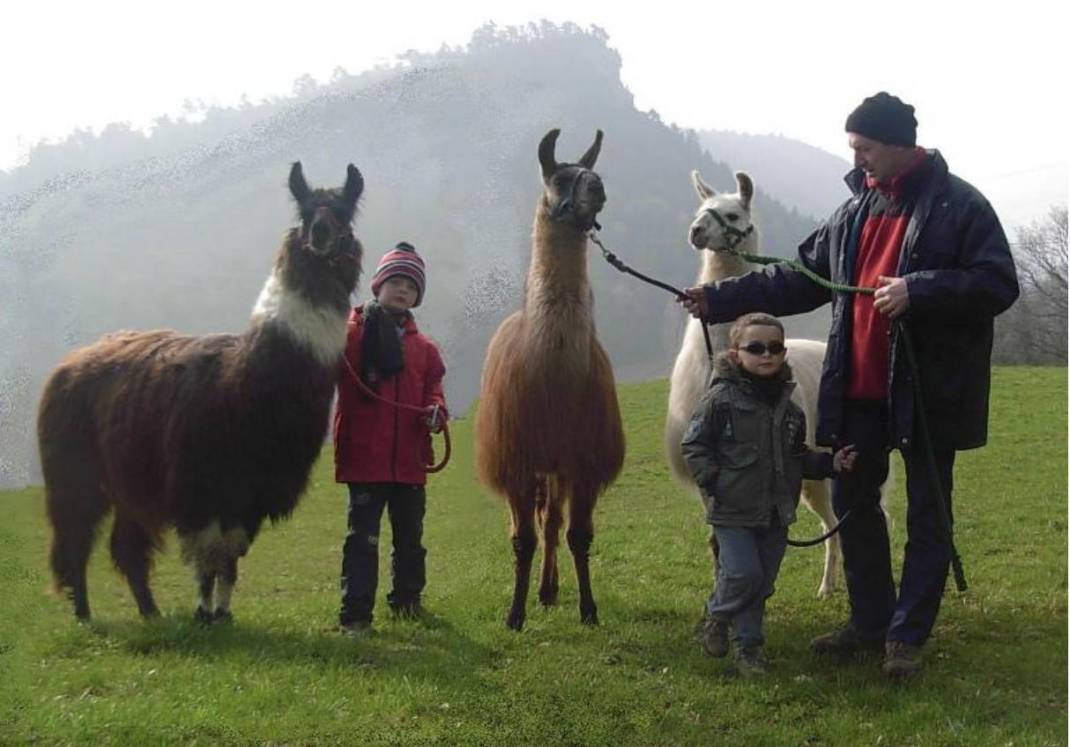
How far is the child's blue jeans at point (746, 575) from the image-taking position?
412 centimetres

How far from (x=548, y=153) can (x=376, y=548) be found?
7.43ft

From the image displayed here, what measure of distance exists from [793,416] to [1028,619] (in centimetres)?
202

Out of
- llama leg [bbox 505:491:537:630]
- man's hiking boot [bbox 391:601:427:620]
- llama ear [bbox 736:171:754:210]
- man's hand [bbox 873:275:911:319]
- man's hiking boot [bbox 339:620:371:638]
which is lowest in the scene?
man's hiking boot [bbox 391:601:427:620]

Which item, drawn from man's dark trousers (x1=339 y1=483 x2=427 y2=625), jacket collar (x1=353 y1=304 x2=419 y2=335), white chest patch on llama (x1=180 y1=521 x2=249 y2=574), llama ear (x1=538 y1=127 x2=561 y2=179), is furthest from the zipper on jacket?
llama ear (x1=538 y1=127 x2=561 y2=179)

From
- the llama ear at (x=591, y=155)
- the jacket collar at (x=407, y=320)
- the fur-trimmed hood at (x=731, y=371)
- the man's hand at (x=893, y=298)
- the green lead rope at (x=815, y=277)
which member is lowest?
the fur-trimmed hood at (x=731, y=371)

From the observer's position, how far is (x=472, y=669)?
13.9 ft

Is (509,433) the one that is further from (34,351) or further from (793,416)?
(34,351)

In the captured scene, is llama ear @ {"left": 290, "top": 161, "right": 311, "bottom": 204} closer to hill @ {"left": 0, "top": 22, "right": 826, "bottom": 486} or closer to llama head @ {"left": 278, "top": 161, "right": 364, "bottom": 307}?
llama head @ {"left": 278, "top": 161, "right": 364, "bottom": 307}

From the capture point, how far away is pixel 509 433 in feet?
17.3

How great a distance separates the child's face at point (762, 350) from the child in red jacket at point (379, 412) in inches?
65.5

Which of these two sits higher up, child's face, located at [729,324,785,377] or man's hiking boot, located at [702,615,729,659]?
child's face, located at [729,324,785,377]

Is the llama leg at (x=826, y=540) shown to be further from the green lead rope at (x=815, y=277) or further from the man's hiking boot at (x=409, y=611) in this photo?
the man's hiking boot at (x=409, y=611)

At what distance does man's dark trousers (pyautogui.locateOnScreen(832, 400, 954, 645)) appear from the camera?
3.90 m

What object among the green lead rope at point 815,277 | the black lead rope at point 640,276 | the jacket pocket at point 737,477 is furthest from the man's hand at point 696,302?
the jacket pocket at point 737,477
